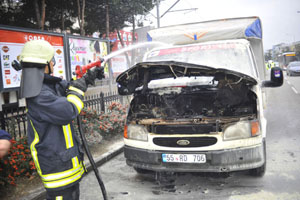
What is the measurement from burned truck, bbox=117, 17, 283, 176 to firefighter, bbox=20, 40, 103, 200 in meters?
1.57

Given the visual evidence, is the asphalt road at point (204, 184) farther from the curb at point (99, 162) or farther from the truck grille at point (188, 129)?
the truck grille at point (188, 129)

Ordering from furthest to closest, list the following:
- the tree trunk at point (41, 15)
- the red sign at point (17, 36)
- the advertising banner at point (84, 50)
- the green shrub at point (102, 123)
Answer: the tree trunk at point (41, 15), the advertising banner at point (84, 50), the red sign at point (17, 36), the green shrub at point (102, 123)

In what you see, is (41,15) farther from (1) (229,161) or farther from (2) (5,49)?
(1) (229,161)

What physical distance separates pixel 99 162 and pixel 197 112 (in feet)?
6.96

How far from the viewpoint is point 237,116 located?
388 centimetres

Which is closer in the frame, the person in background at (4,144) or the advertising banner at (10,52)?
the person in background at (4,144)

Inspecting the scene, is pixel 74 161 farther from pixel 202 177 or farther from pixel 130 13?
pixel 130 13

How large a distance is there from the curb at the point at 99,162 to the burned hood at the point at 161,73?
1414mm

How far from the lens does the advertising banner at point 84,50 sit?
8.45 meters

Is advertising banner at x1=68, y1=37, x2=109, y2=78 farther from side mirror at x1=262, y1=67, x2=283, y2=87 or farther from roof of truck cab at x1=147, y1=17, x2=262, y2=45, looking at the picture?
side mirror at x1=262, y1=67, x2=283, y2=87

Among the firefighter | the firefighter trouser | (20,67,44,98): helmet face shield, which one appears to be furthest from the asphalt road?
(20,67,44,98): helmet face shield

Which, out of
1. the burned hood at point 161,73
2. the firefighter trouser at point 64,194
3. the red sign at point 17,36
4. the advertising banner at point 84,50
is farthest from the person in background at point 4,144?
the advertising banner at point 84,50

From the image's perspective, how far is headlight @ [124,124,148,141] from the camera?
3.85 m

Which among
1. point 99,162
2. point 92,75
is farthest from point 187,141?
point 99,162
